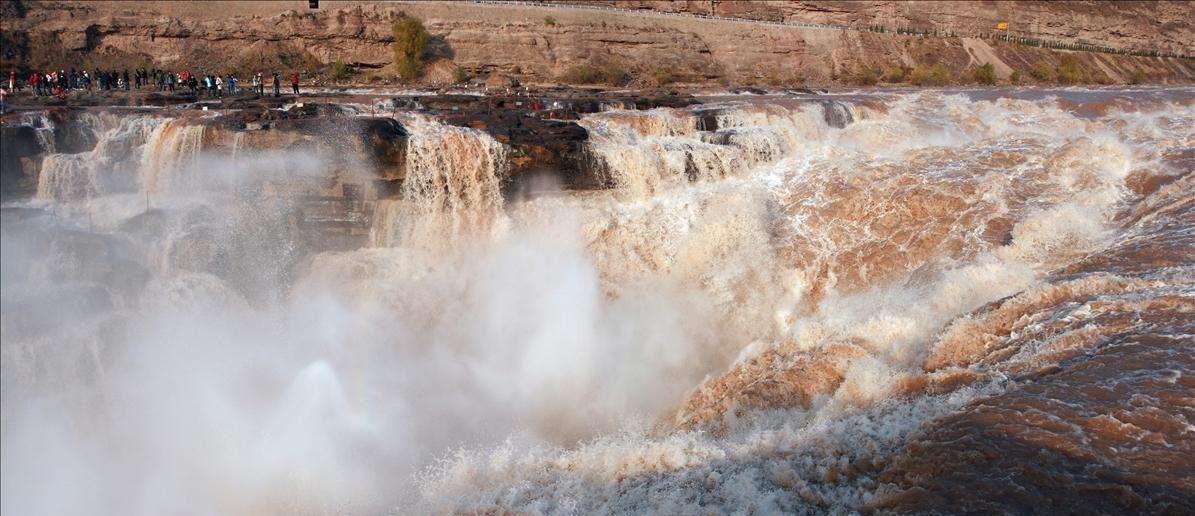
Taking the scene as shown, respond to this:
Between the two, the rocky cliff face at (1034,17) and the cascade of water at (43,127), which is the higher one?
the rocky cliff face at (1034,17)

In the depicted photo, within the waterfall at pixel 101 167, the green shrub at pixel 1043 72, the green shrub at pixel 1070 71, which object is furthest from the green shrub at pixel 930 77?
the waterfall at pixel 101 167

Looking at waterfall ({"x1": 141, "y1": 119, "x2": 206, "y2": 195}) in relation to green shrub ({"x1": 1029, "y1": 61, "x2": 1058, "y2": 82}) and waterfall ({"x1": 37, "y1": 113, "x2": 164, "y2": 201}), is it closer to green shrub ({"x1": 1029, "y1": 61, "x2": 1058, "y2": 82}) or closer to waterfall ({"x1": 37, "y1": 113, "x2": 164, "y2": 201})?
waterfall ({"x1": 37, "y1": 113, "x2": 164, "y2": 201})

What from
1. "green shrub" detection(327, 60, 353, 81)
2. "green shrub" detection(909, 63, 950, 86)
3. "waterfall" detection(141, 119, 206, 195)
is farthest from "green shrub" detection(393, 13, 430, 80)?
"green shrub" detection(909, 63, 950, 86)

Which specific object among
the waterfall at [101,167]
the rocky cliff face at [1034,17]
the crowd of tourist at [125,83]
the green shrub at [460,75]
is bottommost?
the waterfall at [101,167]

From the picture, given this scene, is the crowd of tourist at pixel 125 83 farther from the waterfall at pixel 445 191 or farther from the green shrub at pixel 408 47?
the waterfall at pixel 445 191

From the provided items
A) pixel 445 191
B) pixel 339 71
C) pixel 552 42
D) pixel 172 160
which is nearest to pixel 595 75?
pixel 552 42

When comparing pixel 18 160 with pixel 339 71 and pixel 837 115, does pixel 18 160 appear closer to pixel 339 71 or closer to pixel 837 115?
pixel 339 71
